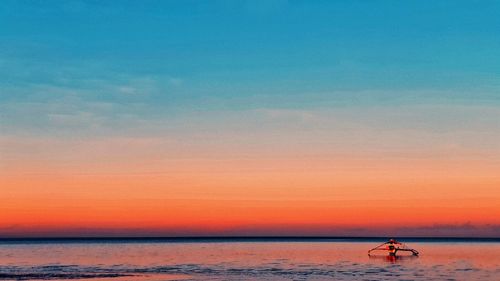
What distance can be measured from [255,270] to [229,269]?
3.09 m

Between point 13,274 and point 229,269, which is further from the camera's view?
point 229,269

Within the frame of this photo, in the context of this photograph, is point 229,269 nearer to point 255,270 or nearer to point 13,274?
point 255,270

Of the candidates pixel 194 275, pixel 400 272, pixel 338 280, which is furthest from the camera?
pixel 400 272

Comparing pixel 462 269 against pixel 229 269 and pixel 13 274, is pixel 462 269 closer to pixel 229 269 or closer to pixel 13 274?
pixel 229 269

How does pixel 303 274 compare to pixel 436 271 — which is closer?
pixel 303 274

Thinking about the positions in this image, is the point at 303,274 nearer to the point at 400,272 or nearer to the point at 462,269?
the point at 400,272

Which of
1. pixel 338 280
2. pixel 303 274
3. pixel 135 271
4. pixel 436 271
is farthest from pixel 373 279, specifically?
pixel 135 271

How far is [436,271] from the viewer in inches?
2311

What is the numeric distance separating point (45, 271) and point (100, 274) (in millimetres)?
6908

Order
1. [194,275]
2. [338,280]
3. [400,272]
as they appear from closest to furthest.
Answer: [338,280] → [194,275] → [400,272]

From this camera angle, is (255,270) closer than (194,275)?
No

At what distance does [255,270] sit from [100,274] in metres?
13.4

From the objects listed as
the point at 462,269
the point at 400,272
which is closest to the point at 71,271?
the point at 400,272

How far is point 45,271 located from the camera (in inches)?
2303
